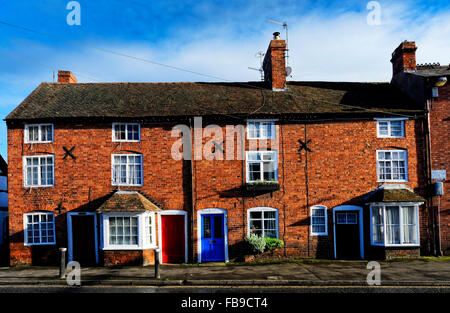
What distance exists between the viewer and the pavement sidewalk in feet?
40.0

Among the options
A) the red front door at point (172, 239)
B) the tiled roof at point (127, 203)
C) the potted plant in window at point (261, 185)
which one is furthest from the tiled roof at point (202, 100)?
the red front door at point (172, 239)

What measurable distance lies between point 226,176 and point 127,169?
15.4 feet

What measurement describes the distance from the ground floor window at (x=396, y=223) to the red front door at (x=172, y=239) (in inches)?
347

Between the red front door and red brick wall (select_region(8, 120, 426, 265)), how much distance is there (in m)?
0.56

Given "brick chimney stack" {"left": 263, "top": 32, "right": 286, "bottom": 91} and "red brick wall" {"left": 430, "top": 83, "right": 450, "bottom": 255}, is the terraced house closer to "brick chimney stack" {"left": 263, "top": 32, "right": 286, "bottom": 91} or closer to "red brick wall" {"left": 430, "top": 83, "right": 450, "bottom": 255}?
"red brick wall" {"left": 430, "top": 83, "right": 450, "bottom": 255}

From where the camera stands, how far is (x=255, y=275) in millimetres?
13344

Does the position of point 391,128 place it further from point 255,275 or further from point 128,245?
point 128,245

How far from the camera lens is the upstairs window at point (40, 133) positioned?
17.1 meters

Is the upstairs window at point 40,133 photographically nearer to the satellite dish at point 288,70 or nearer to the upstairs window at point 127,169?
the upstairs window at point 127,169

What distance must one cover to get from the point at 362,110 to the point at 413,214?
538 cm

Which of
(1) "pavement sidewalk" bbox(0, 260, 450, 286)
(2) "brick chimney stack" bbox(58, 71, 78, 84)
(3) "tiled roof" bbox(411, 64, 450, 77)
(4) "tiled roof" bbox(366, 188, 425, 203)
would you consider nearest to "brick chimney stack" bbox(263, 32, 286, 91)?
(3) "tiled roof" bbox(411, 64, 450, 77)
